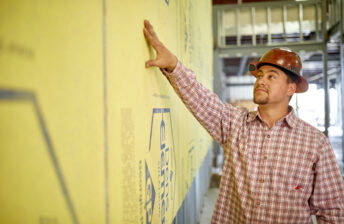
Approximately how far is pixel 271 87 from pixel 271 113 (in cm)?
17

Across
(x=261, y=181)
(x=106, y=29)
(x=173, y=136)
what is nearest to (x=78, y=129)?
(x=106, y=29)

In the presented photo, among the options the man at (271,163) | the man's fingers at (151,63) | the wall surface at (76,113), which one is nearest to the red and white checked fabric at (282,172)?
the man at (271,163)

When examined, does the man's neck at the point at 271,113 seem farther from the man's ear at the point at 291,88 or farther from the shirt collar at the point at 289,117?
the man's ear at the point at 291,88

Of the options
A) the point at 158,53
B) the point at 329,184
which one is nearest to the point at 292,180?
the point at 329,184

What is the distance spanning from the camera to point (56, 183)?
52 centimetres

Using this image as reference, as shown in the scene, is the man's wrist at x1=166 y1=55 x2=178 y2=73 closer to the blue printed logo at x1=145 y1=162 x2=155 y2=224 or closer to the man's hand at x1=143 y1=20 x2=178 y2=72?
the man's hand at x1=143 y1=20 x2=178 y2=72

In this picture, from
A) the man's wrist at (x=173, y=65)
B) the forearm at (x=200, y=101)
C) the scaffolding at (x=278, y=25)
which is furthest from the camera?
the scaffolding at (x=278, y=25)

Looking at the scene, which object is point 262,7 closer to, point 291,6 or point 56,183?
point 291,6

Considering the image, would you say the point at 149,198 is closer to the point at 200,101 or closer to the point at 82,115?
the point at 82,115

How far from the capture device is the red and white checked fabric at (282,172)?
5.30ft

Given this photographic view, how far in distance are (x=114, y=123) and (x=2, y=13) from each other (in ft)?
1.35

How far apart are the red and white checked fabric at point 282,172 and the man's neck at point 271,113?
7cm

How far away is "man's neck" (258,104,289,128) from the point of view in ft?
5.94

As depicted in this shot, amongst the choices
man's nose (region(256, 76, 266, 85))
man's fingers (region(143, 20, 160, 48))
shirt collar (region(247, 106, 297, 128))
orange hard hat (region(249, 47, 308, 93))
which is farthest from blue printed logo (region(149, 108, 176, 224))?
orange hard hat (region(249, 47, 308, 93))
